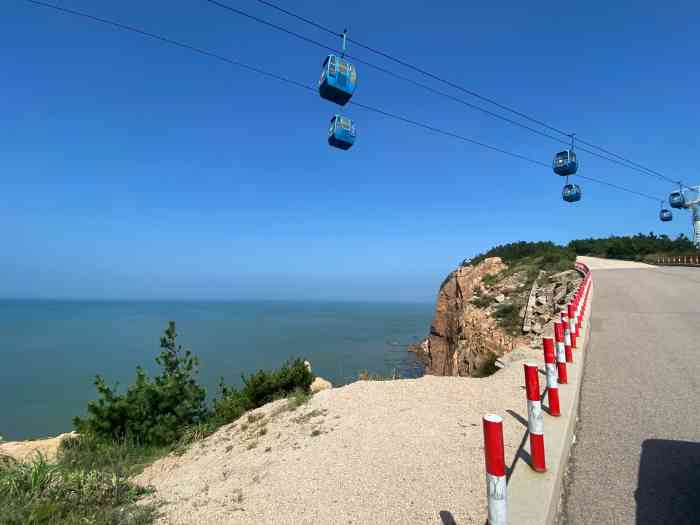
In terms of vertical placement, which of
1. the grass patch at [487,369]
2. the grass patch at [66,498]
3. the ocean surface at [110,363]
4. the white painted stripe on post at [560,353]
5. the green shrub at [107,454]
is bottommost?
the ocean surface at [110,363]

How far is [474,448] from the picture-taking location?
4688 millimetres

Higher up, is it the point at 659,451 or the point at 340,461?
the point at 659,451

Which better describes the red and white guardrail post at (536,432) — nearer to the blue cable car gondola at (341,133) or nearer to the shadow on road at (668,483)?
the shadow on road at (668,483)

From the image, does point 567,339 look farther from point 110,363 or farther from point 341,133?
point 110,363

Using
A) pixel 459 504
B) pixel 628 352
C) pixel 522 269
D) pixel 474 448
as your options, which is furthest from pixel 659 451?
pixel 522 269

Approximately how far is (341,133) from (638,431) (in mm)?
8044

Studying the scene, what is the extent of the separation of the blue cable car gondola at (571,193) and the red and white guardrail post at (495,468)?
16.4 m

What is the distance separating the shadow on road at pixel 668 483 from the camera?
3.12 metres

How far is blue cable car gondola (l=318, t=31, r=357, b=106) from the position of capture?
776 cm

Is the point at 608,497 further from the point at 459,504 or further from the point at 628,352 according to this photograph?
the point at 628,352

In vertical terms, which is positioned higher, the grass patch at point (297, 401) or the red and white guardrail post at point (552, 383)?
the red and white guardrail post at point (552, 383)

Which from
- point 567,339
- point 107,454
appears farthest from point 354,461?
point 107,454

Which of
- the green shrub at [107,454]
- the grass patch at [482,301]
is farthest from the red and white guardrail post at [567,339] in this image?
the grass patch at [482,301]

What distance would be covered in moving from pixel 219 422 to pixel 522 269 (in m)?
21.0
